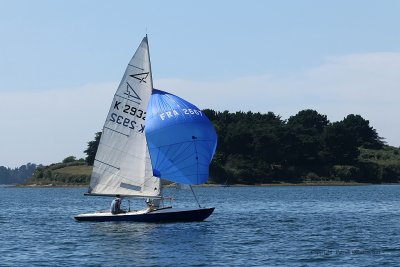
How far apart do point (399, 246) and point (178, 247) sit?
44.0 feet

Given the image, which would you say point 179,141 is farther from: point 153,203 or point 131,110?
point 153,203

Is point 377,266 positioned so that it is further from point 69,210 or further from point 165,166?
point 69,210

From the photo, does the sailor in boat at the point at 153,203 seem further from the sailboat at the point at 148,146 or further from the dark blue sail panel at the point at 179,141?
the dark blue sail panel at the point at 179,141

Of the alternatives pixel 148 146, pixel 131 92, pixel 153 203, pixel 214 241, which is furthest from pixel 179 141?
pixel 214 241

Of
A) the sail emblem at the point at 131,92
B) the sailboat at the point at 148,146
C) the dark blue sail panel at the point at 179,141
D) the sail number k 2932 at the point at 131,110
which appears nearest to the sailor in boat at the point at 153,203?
the sailboat at the point at 148,146

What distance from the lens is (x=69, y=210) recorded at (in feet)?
308

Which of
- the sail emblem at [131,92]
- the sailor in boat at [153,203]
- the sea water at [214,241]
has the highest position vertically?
the sail emblem at [131,92]

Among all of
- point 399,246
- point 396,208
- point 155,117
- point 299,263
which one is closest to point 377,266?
point 299,263

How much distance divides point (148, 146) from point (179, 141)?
287 cm

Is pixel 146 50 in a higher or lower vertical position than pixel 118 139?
higher

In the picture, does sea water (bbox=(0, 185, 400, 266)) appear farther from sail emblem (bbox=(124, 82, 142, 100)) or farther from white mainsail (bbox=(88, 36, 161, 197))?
sail emblem (bbox=(124, 82, 142, 100))

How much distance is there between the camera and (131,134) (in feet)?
218

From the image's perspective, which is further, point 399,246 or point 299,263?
point 399,246

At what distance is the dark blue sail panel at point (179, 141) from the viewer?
63.1 meters
